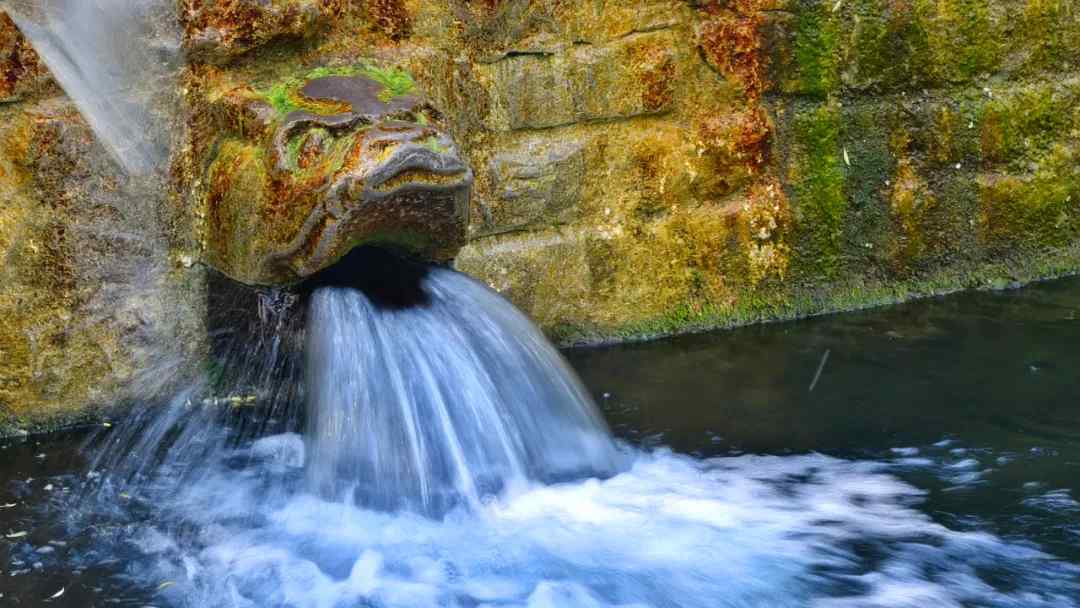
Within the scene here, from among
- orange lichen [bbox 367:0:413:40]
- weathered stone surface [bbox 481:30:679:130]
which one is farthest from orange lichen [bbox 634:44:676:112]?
orange lichen [bbox 367:0:413:40]

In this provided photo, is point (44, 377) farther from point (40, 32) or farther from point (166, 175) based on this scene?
point (40, 32)

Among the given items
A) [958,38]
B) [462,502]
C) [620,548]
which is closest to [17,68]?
[462,502]

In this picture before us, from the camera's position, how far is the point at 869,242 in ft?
13.9

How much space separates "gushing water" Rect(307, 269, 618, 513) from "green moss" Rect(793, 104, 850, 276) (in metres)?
1.20

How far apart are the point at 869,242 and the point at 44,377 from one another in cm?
253

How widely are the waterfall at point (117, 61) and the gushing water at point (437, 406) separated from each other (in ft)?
2.13

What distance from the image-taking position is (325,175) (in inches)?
116

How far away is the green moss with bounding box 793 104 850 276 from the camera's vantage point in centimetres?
413

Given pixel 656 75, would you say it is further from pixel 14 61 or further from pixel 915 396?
pixel 14 61

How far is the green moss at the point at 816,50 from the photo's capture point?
13.3 ft

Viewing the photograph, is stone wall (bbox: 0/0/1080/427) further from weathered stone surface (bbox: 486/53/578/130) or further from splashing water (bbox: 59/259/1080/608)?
splashing water (bbox: 59/259/1080/608)

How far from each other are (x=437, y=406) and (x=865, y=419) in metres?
1.14

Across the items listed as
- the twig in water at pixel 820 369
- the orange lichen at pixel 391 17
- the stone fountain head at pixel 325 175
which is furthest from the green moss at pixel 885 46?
the stone fountain head at pixel 325 175

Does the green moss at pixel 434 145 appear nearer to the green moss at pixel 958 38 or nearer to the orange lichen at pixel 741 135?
the orange lichen at pixel 741 135
